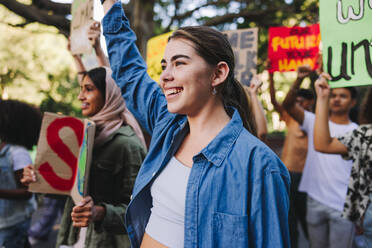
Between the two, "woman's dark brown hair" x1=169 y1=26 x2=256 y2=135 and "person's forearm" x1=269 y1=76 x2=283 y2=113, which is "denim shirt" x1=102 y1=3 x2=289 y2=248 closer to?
"woman's dark brown hair" x1=169 y1=26 x2=256 y2=135

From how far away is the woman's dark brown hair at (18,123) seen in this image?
2.84 metres

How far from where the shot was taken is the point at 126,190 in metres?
2.11

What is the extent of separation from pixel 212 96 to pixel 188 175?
13.8 inches

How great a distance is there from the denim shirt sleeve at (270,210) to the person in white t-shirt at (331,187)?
2.11m

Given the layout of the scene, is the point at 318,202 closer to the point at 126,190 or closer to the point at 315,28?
the point at 315,28

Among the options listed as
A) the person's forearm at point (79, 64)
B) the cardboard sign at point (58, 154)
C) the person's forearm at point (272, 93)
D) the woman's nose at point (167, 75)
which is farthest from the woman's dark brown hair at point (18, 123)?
the person's forearm at point (272, 93)

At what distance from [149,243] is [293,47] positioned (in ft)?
8.79

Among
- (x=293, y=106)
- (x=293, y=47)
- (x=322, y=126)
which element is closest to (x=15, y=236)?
(x=322, y=126)

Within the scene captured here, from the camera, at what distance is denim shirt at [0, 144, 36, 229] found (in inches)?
105

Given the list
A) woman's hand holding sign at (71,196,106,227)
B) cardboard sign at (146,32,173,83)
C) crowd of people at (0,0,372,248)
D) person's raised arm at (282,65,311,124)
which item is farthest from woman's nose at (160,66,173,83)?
person's raised arm at (282,65,311,124)

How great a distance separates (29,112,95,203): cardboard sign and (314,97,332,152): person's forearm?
1549mm

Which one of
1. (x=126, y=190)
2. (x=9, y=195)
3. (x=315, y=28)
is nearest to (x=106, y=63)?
(x=126, y=190)

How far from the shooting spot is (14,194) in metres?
2.69

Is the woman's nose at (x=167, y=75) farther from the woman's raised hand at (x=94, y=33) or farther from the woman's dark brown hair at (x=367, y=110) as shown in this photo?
the woman's dark brown hair at (x=367, y=110)
